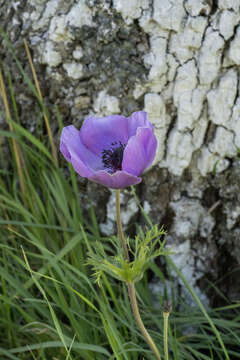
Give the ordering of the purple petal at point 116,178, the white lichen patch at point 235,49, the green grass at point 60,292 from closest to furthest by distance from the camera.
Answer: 1. the purple petal at point 116,178
2. the green grass at point 60,292
3. the white lichen patch at point 235,49

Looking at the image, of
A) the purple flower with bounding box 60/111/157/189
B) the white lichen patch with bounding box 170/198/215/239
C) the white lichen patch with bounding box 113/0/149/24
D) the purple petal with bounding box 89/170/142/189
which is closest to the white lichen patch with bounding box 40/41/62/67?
the white lichen patch with bounding box 113/0/149/24

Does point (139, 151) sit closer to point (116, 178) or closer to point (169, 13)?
point (116, 178)

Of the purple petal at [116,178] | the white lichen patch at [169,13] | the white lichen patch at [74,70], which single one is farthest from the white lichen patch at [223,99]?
the purple petal at [116,178]

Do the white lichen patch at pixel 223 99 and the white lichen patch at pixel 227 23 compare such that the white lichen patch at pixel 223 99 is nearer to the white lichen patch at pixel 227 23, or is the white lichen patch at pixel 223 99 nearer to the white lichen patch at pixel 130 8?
the white lichen patch at pixel 227 23

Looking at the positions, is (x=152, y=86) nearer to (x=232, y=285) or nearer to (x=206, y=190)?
(x=206, y=190)

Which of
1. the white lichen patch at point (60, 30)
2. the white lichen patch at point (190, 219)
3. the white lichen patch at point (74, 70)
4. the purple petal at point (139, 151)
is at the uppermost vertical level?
the white lichen patch at point (60, 30)

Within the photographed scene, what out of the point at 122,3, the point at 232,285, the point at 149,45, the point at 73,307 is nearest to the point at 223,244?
the point at 232,285

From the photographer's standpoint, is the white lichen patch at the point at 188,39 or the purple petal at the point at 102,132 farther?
the white lichen patch at the point at 188,39

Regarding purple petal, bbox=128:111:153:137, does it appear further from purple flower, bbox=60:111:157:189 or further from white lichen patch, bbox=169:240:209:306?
white lichen patch, bbox=169:240:209:306
